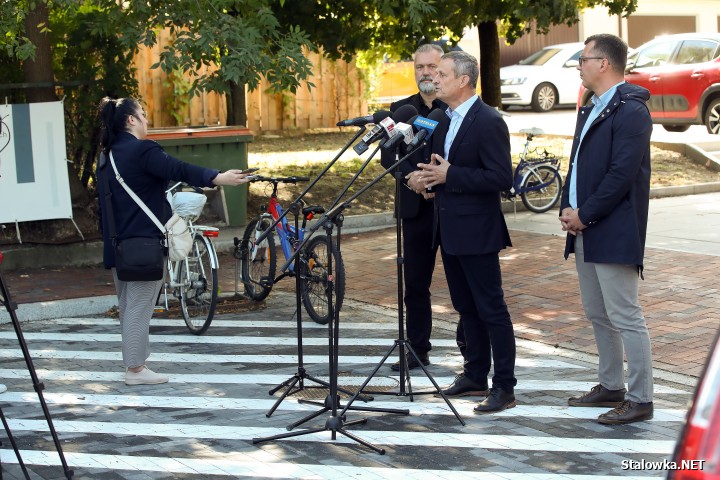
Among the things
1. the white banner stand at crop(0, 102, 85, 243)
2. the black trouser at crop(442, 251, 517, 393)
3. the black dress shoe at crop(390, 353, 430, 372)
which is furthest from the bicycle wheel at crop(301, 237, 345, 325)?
the white banner stand at crop(0, 102, 85, 243)

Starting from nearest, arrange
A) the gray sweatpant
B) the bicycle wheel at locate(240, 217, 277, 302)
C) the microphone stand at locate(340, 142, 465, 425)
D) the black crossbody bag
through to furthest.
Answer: the microphone stand at locate(340, 142, 465, 425), the black crossbody bag, the gray sweatpant, the bicycle wheel at locate(240, 217, 277, 302)

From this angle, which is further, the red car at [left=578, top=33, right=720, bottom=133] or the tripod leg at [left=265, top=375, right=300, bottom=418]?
the red car at [left=578, top=33, right=720, bottom=133]

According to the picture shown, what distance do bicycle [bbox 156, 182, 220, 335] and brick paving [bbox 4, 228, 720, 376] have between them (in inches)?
50.4

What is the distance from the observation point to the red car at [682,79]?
1769 cm

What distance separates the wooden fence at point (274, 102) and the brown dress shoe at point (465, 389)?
1456cm

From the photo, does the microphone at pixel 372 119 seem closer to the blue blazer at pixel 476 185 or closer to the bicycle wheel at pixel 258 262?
the blue blazer at pixel 476 185

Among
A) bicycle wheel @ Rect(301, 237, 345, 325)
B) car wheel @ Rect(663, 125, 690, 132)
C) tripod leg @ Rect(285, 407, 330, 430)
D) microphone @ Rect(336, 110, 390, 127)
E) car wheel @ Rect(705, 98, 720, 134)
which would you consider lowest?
tripod leg @ Rect(285, 407, 330, 430)

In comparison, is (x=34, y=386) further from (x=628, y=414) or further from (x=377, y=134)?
(x=628, y=414)

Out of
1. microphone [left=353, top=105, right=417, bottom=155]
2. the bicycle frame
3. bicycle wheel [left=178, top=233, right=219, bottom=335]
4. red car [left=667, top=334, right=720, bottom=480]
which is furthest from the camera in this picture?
the bicycle frame

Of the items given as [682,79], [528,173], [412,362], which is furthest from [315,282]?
[682,79]

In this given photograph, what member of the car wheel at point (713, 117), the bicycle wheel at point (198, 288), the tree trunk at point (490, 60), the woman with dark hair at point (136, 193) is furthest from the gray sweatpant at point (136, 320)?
the car wheel at point (713, 117)

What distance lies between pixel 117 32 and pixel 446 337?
4957mm

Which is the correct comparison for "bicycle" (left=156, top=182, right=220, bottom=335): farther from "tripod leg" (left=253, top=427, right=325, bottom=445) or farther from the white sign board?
the white sign board

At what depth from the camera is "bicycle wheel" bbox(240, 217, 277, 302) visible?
9.38m
